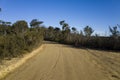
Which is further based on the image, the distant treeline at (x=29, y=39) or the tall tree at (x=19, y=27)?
the tall tree at (x=19, y=27)

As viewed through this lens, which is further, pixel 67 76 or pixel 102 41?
pixel 102 41

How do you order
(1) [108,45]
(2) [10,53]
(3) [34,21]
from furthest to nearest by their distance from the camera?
(3) [34,21]
(1) [108,45]
(2) [10,53]

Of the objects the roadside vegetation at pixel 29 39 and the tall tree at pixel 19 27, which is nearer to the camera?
the roadside vegetation at pixel 29 39

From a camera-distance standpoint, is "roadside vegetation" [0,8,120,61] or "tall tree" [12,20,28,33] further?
"tall tree" [12,20,28,33]

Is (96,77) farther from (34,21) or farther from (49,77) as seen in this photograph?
(34,21)

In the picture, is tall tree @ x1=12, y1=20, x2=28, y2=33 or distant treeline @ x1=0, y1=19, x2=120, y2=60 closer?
distant treeline @ x1=0, y1=19, x2=120, y2=60

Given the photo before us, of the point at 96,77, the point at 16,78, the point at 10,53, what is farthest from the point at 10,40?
the point at 96,77

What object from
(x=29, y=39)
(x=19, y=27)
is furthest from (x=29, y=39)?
(x=19, y=27)

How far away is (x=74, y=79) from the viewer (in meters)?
11.5

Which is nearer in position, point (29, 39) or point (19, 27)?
point (29, 39)

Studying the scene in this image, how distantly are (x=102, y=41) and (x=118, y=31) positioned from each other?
3.60 m

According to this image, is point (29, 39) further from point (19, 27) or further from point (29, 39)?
point (19, 27)

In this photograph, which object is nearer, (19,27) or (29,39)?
(29,39)

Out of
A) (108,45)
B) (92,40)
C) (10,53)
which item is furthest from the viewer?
(92,40)
